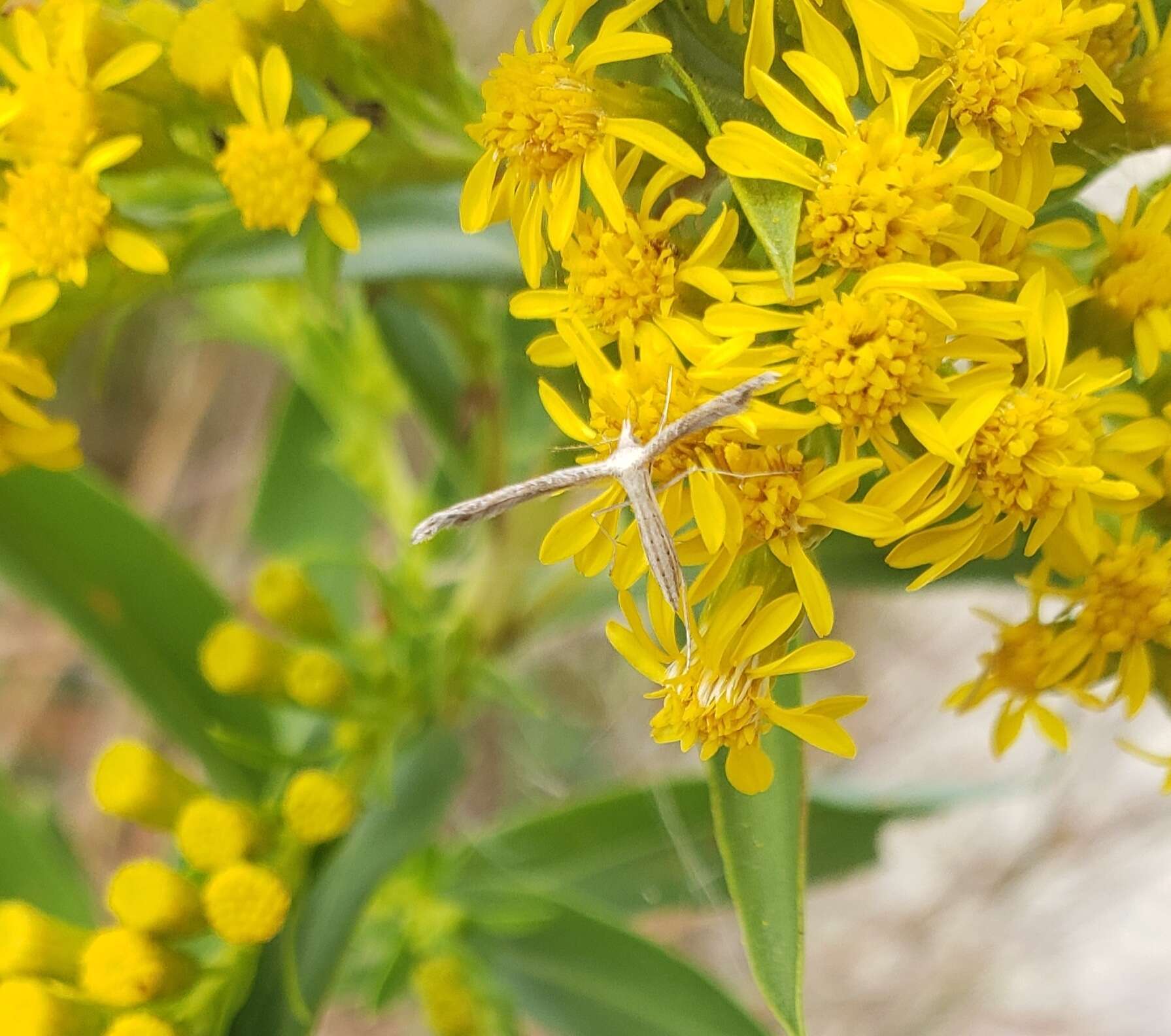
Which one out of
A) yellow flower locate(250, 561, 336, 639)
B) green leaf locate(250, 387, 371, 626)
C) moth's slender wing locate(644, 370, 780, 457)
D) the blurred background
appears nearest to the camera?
moth's slender wing locate(644, 370, 780, 457)

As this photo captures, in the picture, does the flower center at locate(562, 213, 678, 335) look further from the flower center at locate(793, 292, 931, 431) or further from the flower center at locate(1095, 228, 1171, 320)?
the flower center at locate(1095, 228, 1171, 320)

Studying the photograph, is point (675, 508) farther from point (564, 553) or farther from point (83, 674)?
point (83, 674)

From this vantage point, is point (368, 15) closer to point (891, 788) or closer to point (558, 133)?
point (558, 133)

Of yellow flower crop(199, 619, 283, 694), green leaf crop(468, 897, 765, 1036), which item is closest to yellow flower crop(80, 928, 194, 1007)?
yellow flower crop(199, 619, 283, 694)

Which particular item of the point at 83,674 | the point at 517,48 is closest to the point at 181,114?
the point at 517,48

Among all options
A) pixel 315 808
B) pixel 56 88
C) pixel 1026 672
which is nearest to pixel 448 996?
pixel 315 808

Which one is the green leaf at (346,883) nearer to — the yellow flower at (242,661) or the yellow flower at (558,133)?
the yellow flower at (242,661)

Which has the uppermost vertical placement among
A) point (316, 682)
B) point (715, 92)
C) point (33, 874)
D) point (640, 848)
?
point (715, 92)
